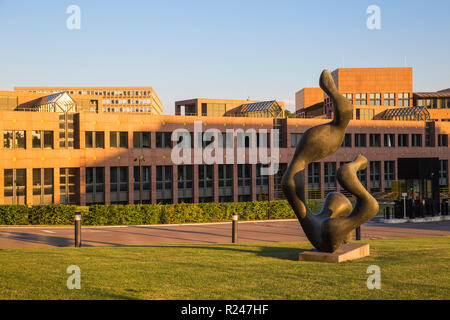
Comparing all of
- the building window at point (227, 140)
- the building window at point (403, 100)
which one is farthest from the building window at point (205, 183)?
the building window at point (403, 100)

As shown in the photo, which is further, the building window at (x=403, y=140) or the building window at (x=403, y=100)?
the building window at (x=403, y=100)

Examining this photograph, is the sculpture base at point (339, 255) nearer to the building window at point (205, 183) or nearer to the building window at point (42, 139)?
the building window at point (42, 139)

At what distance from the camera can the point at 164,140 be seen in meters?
49.1

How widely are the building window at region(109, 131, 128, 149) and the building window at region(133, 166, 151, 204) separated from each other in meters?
2.47

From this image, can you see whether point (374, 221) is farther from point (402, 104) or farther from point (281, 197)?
point (402, 104)

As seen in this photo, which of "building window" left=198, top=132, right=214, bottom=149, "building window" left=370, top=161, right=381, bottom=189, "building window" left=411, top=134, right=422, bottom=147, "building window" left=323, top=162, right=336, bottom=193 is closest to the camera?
"building window" left=198, top=132, right=214, bottom=149

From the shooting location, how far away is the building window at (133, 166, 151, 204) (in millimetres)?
47406

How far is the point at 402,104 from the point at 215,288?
9220 centimetres

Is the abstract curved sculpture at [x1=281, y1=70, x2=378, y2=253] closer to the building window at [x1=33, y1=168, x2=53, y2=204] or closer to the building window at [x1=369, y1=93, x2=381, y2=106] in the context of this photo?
the building window at [x1=33, y1=168, x2=53, y2=204]

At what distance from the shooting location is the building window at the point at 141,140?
4772 cm

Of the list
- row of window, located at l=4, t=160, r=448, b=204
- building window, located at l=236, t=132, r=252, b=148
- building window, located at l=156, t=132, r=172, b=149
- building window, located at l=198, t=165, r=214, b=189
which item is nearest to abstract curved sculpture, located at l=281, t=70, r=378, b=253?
row of window, located at l=4, t=160, r=448, b=204

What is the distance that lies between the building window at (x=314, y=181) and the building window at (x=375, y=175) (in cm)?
856

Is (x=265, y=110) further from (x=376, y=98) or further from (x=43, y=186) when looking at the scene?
(x=376, y=98)
